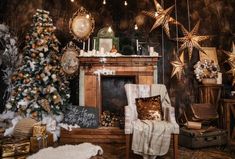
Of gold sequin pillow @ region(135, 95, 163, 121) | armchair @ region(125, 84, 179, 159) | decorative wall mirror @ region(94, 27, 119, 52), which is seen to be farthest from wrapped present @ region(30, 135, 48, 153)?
decorative wall mirror @ region(94, 27, 119, 52)

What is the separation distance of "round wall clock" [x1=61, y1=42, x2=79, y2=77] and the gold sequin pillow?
1912 millimetres

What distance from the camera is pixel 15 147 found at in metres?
3.27

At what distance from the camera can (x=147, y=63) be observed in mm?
4512

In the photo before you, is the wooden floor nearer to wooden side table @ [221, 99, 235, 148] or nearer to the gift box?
wooden side table @ [221, 99, 235, 148]

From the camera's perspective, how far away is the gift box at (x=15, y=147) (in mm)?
3220

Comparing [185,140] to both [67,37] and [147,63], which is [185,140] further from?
[67,37]

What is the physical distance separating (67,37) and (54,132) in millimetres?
2040

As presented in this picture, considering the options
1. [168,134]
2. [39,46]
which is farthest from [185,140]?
[39,46]

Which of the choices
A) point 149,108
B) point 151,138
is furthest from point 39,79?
point 151,138

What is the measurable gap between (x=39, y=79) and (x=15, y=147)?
4.62ft

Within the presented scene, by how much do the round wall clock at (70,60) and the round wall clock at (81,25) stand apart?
0.83ft

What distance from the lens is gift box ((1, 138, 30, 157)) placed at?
127 inches

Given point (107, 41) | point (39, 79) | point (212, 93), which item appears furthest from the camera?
point (107, 41)

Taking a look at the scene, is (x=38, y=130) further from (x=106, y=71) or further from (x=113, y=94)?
(x=113, y=94)
